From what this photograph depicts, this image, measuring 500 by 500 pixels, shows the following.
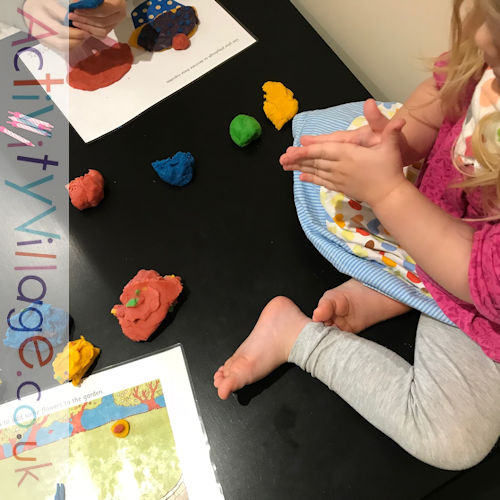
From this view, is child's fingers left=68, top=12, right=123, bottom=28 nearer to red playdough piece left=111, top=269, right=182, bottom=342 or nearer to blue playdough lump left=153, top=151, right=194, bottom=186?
blue playdough lump left=153, top=151, right=194, bottom=186

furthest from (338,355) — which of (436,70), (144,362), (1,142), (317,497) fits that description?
(1,142)

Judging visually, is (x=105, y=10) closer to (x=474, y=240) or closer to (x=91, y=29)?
(x=91, y=29)

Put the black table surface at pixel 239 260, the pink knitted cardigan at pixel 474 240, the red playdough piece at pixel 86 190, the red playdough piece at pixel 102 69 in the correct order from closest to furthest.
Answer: the pink knitted cardigan at pixel 474 240, the black table surface at pixel 239 260, the red playdough piece at pixel 86 190, the red playdough piece at pixel 102 69

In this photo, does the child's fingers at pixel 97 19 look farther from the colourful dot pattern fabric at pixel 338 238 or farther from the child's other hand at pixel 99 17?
the colourful dot pattern fabric at pixel 338 238

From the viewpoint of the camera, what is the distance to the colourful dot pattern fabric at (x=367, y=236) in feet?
2.29

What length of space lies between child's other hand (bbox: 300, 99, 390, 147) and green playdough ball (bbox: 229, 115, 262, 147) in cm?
24

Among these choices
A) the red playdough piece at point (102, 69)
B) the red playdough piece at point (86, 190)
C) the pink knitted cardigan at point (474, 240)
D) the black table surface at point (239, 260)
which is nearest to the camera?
the pink knitted cardigan at point (474, 240)

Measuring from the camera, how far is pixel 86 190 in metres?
0.79

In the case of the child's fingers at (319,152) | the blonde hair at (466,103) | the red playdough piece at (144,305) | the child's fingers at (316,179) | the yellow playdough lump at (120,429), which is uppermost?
the blonde hair at (466,103)

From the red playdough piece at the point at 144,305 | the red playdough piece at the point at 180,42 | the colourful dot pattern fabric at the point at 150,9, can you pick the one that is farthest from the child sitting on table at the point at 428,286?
the colourful dot pattern fabric at the point at 150,9

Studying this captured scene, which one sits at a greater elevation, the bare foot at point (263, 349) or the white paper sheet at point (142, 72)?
the white paper sheet at point (142, 72)

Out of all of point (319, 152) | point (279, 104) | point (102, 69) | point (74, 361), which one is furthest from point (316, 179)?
point (102, 69)

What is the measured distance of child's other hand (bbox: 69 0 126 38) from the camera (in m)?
0.81

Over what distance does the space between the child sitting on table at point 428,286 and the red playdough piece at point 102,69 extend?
480 millimetres
